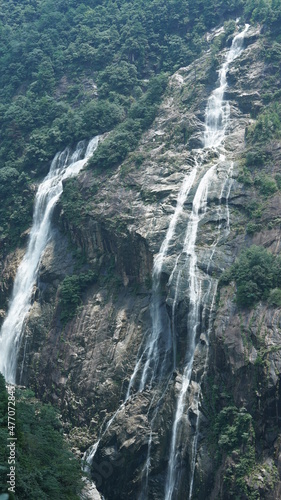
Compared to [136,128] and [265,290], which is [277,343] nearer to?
[265,290]

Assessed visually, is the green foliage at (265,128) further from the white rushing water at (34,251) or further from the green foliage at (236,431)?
the green foliage at (236,431)

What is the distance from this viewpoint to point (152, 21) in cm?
5228

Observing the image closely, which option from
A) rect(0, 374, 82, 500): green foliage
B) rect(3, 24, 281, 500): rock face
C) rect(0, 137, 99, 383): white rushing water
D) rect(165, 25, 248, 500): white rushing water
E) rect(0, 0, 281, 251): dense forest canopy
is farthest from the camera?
rect(0, 0, 281, 251): dense forest canopy

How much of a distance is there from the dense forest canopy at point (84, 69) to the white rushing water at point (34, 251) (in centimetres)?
107

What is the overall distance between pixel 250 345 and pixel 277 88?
20.1 metres

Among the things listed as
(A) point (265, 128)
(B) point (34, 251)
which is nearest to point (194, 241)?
(A) point (265, 128)

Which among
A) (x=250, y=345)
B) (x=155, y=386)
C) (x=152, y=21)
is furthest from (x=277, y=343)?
(x=152, y=21)

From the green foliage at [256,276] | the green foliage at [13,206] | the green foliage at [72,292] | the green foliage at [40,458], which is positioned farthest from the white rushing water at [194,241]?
the green foliage at [13,206]

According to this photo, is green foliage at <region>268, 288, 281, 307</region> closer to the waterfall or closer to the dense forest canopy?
the waterfall

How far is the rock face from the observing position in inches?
967

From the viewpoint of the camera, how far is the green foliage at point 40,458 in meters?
17.8

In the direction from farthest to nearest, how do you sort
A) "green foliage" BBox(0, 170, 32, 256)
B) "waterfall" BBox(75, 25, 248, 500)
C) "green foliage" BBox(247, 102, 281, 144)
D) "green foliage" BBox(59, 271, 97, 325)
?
"green foliage" BBox(0, 170, 32, 256) < "green foliage" BBox(247, 102, 281, 144) < "green foliage" BBox(59, 271, 97, 325) < "waterfall" BBox(75, 25, 248, 500)

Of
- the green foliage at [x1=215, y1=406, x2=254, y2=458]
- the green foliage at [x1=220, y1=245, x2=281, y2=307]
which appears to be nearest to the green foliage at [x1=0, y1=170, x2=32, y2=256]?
the green foliage at [x1=220, y1=245, x2=281, y2=307]

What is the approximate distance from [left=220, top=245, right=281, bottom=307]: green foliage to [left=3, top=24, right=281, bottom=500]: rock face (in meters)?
0.63
